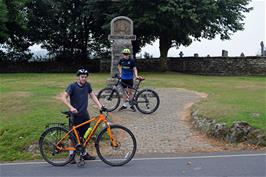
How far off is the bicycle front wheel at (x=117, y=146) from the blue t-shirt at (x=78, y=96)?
60 centimetres

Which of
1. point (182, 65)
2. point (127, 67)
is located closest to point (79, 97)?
point (127, 67)

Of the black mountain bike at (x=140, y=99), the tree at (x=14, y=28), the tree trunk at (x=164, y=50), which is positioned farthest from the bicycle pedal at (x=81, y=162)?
the tree trunk at (x=164, y=50)

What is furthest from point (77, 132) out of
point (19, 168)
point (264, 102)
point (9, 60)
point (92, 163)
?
point (9, 60)

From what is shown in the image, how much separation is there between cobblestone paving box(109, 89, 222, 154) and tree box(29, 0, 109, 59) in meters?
24.6

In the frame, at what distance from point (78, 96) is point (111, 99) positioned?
555cm

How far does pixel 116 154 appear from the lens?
914cm

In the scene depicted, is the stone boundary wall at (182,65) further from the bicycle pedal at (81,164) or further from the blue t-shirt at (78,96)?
the bicycle pedal at (81,164)

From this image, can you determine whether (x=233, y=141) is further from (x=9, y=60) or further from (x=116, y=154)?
(x=9, y=60)

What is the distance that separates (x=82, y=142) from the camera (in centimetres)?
870

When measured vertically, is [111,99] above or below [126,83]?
below

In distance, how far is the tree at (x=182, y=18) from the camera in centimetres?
3141

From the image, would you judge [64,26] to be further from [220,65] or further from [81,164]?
[81,164]

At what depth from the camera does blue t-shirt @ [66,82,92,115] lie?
8680 millimetres

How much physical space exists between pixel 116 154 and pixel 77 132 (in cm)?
95
